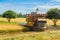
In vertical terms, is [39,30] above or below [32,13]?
below

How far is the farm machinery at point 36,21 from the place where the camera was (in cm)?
3297

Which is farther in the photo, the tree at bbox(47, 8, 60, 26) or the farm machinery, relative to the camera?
the tree at bbox(47, 8, 60, 26)

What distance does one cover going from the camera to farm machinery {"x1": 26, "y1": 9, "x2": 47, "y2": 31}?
32972 millimetres

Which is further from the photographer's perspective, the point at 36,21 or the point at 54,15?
the point at 54,15

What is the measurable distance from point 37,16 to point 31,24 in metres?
1.64

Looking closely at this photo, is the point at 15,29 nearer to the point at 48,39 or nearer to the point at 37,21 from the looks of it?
the point at 37,21

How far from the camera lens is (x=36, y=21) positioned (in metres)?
33.6

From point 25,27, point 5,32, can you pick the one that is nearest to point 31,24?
point 25,27

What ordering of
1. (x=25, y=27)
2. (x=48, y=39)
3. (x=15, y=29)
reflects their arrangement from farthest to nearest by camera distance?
1. (x=25, y=27)
2. (x=15, y=29)
3. (x=48, y=39)

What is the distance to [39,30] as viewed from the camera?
33.1 metres

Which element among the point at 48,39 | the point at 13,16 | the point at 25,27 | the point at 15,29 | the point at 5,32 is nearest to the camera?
the point at 48,39

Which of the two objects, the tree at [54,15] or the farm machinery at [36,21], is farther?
the tree at [54,15]

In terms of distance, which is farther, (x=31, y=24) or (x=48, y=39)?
(x=31, y=24)

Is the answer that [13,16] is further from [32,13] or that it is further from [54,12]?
[32,13]
